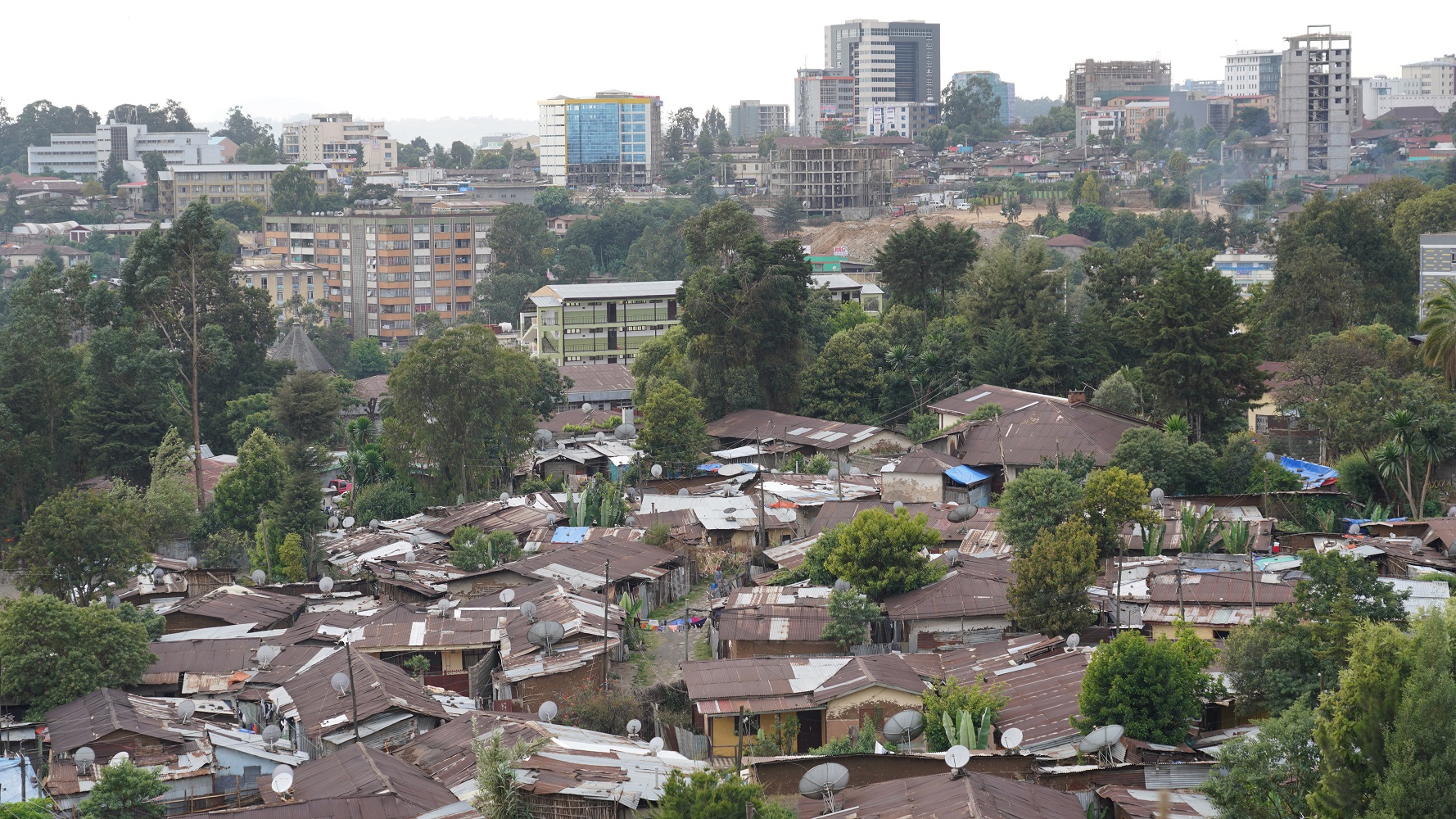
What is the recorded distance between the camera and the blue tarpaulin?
27.3 metres

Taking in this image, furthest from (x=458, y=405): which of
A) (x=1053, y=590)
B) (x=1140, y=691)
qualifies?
(x=1140, y=691)

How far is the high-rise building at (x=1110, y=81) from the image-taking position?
404 feet

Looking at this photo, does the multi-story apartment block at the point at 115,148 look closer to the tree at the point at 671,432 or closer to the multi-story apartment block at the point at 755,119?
the multi-story apartment block at the point at 755,119

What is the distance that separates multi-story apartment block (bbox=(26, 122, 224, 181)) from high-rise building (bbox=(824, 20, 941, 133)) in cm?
5428

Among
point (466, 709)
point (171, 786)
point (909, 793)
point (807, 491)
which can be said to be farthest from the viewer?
point (807, 491)

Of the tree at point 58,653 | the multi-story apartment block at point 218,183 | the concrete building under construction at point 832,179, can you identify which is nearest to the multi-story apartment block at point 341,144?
the multi-story apartment block at point 218,183

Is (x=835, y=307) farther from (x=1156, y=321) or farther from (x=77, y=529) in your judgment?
(x=77, y=529)

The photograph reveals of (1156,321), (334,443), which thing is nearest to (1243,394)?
(1156,321)

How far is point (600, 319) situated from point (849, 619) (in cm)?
3331

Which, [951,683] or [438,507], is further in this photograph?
[438,507]

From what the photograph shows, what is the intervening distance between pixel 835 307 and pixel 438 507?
57.2 ft

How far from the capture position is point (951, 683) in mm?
15531

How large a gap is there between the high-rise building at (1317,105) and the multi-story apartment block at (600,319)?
5000 cm

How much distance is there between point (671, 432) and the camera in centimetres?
3061
